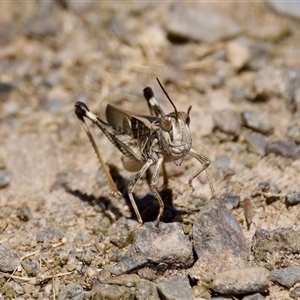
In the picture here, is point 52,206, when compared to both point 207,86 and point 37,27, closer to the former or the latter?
point 207,86

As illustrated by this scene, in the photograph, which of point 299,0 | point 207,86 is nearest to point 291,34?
point 299,0

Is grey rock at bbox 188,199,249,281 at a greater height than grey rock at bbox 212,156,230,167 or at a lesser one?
lesser

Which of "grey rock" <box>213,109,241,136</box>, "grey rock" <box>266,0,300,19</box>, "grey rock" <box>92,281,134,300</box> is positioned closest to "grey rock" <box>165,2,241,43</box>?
"grey rock" <box>266,0,300,19</box>

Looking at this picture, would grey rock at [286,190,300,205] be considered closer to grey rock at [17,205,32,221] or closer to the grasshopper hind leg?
the grasshopper hind leg

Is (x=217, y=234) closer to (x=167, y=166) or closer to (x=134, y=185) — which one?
Answer: (x=134, y=185)

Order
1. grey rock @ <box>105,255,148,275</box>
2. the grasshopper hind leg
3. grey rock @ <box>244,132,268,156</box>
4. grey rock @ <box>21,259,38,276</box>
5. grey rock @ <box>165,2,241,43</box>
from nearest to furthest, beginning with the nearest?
grey rock @ <box>105,255,148,275</box> < grey rock @ <box>21,259,38,276</box> < the grasshopper hind leg < grey rock @ <box>244,132,268,156</box> < grey rock @ <box>165,2,241,43</box>

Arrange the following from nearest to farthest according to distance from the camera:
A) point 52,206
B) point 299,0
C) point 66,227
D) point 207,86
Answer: point 66,227 → point 52,206 → point 207,86 → point 299,0
